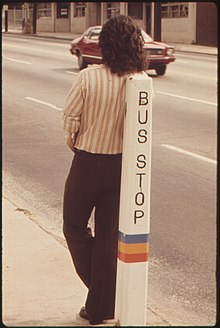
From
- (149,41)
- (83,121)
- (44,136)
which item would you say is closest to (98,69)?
(83,121)

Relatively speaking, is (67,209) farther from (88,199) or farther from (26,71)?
(26,71)

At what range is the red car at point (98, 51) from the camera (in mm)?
22062

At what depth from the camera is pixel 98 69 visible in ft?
13.5

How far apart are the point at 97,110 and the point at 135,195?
1.75ft

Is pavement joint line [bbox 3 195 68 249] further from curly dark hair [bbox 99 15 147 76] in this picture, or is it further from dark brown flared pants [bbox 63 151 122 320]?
curly dark hair [bbox 99 15 147 76]

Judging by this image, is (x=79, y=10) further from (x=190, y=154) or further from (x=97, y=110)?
(x=97, y=110)

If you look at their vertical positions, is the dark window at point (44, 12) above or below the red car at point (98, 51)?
above

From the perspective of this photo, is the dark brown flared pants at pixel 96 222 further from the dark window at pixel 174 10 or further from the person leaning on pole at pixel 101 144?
the dark window at pixel 174 10

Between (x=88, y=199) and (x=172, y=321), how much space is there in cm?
105

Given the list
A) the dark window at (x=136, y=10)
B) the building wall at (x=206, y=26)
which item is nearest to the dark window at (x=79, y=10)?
the dark window at (x=136, y=10)

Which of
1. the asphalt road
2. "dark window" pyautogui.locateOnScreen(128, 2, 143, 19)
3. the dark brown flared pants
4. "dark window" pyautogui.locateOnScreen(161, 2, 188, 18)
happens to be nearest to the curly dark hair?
the dark brown flared pants

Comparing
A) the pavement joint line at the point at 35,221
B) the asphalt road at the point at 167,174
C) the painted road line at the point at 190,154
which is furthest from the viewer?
the painted road line at the point at 190,154

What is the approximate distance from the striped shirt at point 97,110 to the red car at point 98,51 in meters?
17.3

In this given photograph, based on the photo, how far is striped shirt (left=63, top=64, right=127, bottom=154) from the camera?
→ 13.4 feet
